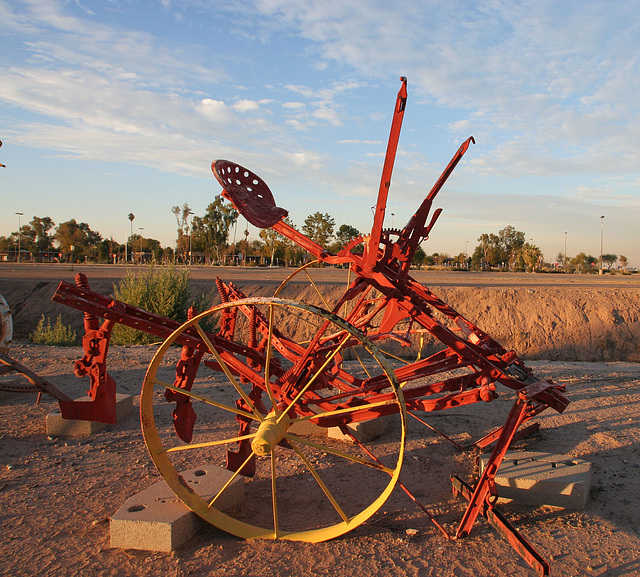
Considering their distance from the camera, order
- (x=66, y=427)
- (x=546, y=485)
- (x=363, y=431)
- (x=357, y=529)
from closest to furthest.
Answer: (x=357, y=529) < (x=546, y=485) < (x=66, y=427) < (x=363, y=431)

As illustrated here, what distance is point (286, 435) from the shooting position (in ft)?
11.4

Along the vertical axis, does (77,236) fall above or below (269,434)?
above

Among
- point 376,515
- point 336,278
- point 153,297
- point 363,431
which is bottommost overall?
point 376,515

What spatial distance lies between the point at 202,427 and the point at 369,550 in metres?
3.14

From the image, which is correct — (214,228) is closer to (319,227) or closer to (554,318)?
(319,227)

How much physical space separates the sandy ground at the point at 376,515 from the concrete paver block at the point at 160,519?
84mm

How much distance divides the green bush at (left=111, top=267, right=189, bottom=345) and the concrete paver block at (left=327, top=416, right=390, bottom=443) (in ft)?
23.4

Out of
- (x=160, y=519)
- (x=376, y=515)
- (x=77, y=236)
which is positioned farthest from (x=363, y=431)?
(x=77, y=236)

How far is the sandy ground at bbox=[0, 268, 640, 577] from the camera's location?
10.7 feet

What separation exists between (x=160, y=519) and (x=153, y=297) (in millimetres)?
9599

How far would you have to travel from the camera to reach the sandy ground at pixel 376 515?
3.25 meters

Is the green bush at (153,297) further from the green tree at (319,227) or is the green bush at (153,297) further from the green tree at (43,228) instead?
the green tree at (43,228)

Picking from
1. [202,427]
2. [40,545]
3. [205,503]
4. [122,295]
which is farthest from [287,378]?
[122,295]

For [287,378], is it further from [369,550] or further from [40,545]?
[40,545]
